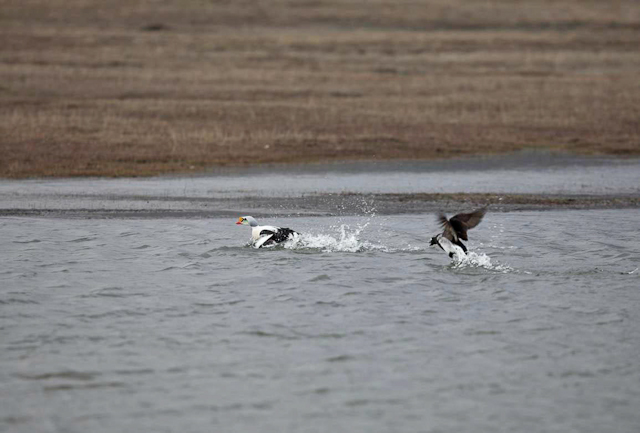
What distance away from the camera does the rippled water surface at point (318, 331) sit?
7270mm

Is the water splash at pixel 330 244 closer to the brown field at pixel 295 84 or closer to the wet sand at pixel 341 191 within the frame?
the wet sand at pixel 341 191

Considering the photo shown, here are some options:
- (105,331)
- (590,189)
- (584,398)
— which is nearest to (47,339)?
(105,331)

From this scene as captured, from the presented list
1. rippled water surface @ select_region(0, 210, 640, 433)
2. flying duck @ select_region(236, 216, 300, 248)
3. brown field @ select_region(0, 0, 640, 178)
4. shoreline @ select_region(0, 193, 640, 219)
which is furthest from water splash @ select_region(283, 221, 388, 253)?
brown field @ select_region(0, 0, 640, 178)

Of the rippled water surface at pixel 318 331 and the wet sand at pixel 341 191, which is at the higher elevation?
the wet sand at pixel 341 191

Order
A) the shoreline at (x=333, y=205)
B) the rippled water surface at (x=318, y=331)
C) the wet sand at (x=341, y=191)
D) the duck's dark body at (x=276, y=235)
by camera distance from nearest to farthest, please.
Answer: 1. the rippled water surface at (x=318, y=331)
2. the duck's dark body at (x=276, y=235)
3. the shoreline at (x=333, y=205)
4. the wet sand at (x=341, y=191)

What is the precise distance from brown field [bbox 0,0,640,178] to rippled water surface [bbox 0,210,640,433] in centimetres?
763

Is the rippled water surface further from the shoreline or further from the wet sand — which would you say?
the wet sand

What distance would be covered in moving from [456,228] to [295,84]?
927 inches

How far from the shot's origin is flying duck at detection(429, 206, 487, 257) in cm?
1089

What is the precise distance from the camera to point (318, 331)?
9242 millimetres

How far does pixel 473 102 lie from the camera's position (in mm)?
30328

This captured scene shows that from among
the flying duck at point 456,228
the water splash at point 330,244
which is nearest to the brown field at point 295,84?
the water splash at point 330,244

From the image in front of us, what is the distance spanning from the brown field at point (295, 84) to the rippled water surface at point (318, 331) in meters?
7.63

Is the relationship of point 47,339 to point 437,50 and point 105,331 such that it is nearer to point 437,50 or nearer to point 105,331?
point 105,331
